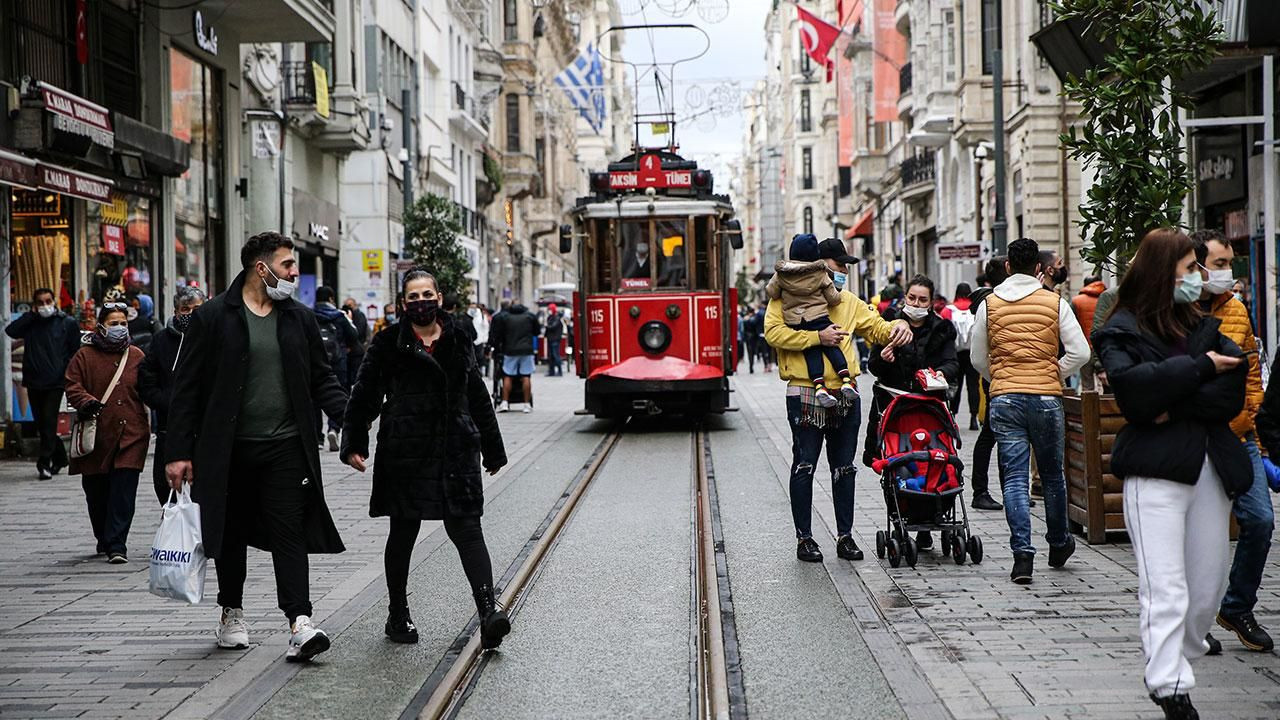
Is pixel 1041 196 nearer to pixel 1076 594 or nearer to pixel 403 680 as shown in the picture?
pixel 1076 594

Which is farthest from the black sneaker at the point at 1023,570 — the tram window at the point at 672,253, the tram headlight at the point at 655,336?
the tram window at the point at 672,253

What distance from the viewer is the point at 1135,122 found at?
1035 cm

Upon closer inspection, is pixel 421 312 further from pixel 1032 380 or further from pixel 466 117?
pixel 466 117

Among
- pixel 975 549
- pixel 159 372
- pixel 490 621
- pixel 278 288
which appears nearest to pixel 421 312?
pixel 278 288

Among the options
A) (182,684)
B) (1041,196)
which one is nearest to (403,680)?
(182,684)

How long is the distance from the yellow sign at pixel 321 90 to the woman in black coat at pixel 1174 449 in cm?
2632

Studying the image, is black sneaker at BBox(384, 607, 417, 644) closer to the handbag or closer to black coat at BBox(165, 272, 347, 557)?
black coat at BBox(165, 272, 347, 557)

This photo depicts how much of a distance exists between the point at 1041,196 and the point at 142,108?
20.0 metres

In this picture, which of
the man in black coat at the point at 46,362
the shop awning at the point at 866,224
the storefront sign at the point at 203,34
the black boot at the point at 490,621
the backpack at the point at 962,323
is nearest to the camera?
the black boot at the point at 490,621

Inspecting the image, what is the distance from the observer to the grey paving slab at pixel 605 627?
20.2 feet

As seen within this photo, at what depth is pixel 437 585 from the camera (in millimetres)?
9008

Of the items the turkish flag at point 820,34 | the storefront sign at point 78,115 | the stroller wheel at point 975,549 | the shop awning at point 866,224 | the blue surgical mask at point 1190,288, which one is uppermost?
the turkish flag at point 820,34

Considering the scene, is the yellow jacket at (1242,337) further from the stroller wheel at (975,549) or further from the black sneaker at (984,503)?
the black sneaker at (984,503)

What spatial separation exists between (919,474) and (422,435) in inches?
133
